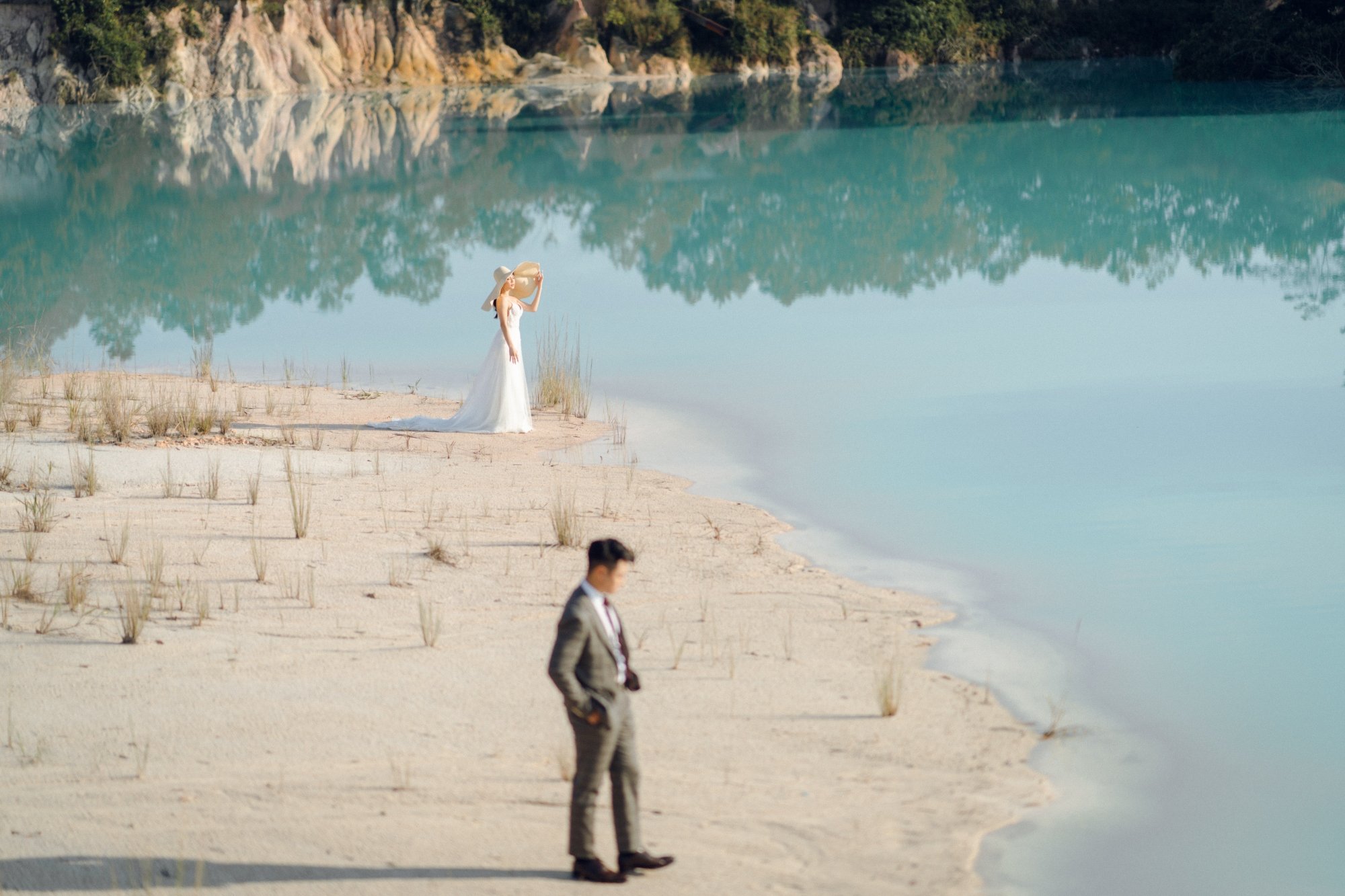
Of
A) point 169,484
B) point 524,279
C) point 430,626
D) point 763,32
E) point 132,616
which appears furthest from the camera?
point 763,32

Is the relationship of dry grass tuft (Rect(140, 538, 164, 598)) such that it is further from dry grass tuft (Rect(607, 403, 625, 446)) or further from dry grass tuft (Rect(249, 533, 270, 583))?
dry grass tuft (Rect(607, 403, 625, 446))

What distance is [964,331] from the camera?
17.4 meters

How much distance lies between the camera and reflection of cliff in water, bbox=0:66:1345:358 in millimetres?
21453

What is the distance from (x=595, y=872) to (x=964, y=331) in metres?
13.2

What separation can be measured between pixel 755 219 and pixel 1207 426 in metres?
13.4

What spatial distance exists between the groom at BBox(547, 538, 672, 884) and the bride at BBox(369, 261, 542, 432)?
757 cm

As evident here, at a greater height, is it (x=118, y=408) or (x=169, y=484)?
(x=118, y=408)

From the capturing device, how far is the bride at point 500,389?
12.4 meters

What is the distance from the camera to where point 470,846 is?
5.26m

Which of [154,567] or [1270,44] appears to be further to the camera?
[1270,44]

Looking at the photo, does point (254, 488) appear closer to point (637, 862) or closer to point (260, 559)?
point (260, 559)

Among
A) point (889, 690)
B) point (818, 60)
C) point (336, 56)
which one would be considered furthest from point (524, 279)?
point (818, 60)

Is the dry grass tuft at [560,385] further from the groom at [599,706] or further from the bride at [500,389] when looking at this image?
the groom at [599,706]

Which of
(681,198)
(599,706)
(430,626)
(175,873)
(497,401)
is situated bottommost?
(175,873)
